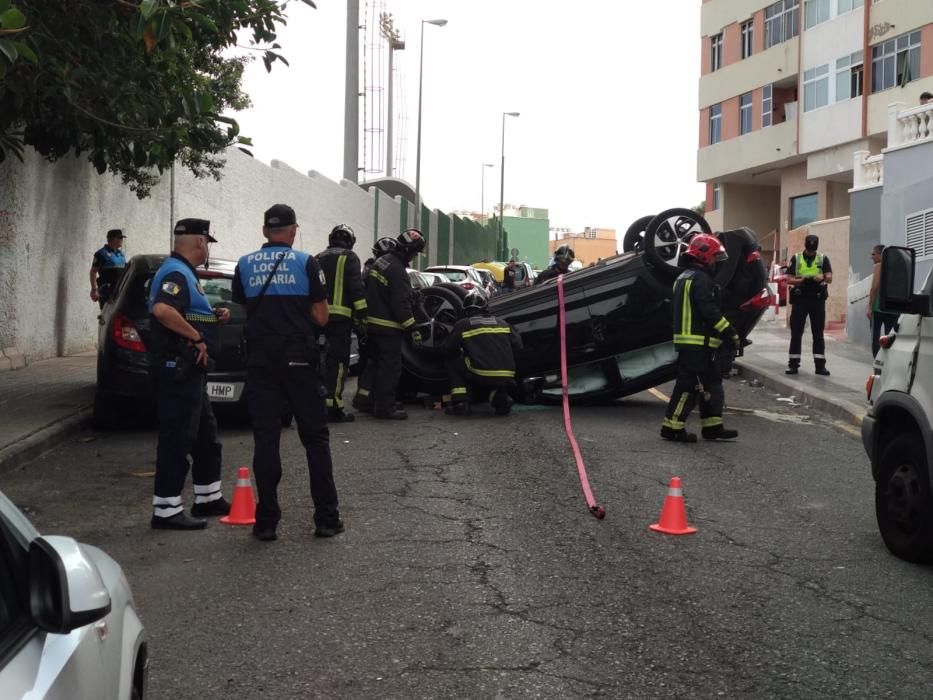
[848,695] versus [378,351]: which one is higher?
[378,351]

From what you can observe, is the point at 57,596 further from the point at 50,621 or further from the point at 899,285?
the point at 899,285

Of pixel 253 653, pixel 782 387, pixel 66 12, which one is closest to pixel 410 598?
pixel 253 653

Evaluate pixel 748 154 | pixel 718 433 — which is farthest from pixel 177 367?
pixel 748 154

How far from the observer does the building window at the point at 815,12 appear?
39562 mm

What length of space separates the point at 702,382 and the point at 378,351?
10.9 ft

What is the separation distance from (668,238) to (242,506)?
659 centimetres

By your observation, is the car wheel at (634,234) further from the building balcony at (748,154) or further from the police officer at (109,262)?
the building balcony at (748,154)

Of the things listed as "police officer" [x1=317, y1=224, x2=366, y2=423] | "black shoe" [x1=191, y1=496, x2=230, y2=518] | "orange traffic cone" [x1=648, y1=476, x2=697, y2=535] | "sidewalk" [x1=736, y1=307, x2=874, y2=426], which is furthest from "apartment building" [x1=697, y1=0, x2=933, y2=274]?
"black shoe" [x1=191, y1=496, x2=230, y2=518]

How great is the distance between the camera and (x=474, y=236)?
70.9m

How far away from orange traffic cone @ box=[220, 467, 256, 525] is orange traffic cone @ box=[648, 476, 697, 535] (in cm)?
245

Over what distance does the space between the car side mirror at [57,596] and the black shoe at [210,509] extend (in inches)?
198

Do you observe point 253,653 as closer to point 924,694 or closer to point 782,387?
point 924,694

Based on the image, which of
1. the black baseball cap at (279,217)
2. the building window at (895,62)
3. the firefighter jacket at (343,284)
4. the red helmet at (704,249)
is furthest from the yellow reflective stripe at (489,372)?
the building window at (895,62)

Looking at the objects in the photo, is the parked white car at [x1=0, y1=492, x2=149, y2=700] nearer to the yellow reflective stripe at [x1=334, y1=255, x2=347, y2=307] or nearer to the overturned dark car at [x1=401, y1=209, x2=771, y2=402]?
the yellow reflective stripe at [x1=334, y1=255, x2=347, y2=307]
